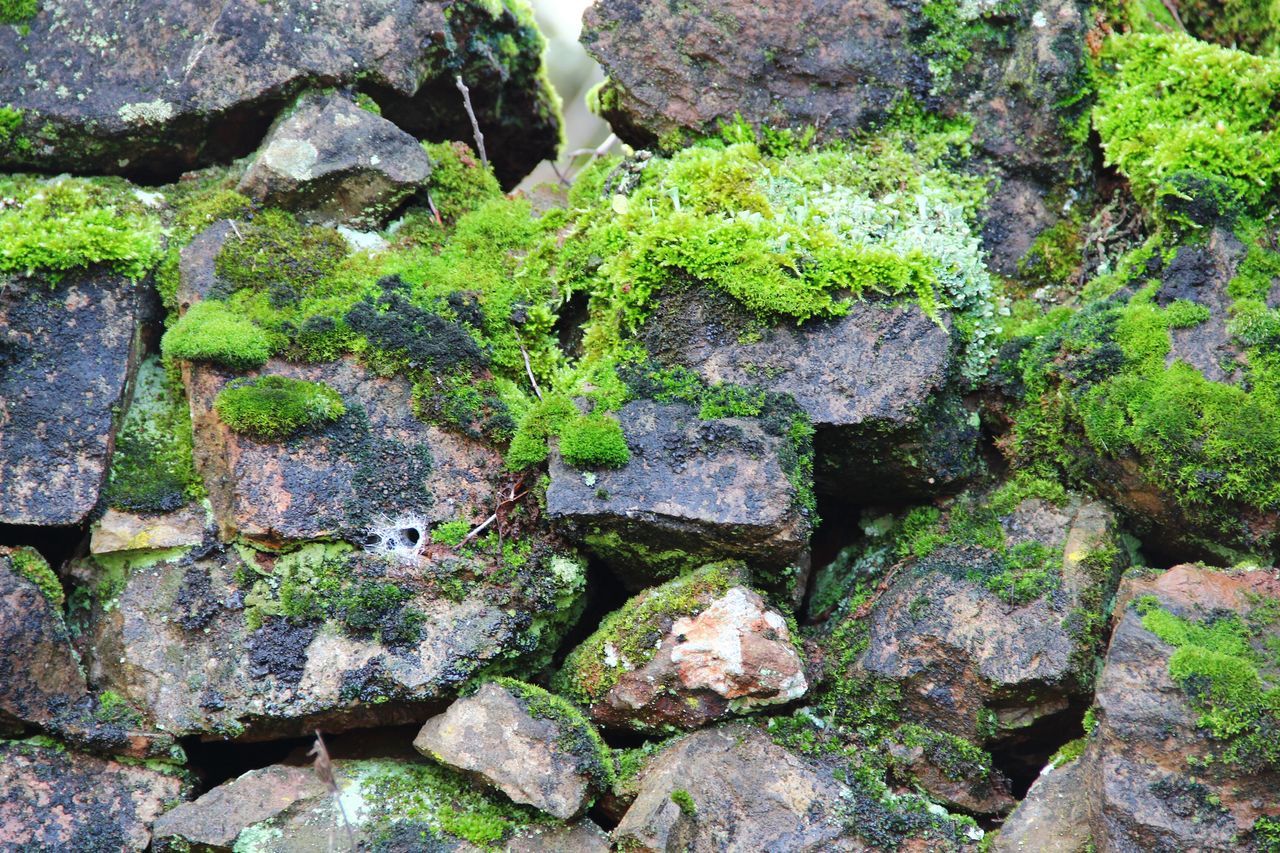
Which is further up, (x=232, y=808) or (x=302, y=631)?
(x=302, y=631)

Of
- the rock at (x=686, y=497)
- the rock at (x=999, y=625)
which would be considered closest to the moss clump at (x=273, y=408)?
the rock at (x=686, y=497)

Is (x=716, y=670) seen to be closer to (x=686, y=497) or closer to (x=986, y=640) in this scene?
(x=686, y=497)

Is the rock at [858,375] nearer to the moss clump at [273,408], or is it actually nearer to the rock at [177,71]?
the moss clump at [273,408]

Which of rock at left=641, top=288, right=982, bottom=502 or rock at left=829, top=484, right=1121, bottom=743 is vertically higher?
rock at left=641, top=288, right=982, bottom=502

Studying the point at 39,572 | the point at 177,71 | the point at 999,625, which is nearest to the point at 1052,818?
the point at 999,625

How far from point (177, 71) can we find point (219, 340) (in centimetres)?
170

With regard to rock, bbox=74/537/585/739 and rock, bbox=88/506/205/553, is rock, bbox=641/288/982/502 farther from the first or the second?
rock, bbox=88/506/205/553

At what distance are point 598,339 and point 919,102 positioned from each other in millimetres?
2276

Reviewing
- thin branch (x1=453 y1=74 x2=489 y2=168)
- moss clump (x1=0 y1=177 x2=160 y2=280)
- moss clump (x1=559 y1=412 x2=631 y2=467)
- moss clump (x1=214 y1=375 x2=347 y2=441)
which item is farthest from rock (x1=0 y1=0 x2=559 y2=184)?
moss clump (x1=559 y1=412 x2=631 y2=467)

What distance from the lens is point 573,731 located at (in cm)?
437

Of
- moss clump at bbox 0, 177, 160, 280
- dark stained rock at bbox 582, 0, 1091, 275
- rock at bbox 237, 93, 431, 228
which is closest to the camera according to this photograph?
moss clump at bbox 0, 177, 160, 280

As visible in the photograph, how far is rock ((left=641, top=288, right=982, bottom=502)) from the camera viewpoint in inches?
183

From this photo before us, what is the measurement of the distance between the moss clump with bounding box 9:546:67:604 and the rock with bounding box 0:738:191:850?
589mm

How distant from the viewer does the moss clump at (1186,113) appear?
192 inches
